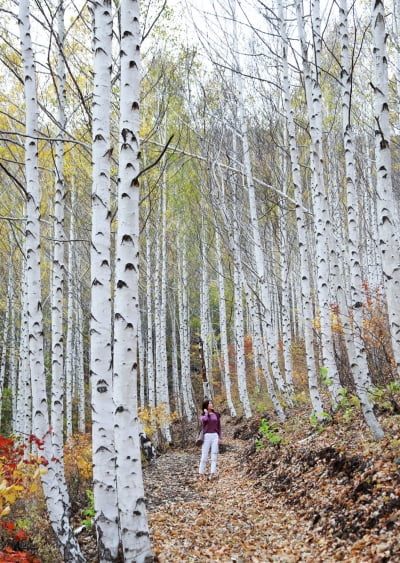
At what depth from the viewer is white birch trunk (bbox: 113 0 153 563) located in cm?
319

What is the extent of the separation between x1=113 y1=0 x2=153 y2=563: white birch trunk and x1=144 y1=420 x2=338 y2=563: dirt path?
845 mm

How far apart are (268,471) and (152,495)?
1.98m

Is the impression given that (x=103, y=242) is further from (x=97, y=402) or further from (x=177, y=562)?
(x=177, y=562)

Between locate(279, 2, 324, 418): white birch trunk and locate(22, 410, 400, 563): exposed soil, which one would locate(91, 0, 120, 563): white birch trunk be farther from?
locate(279, 2, 324, 418): white birch trunk

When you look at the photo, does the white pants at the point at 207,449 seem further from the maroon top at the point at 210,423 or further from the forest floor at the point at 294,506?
the forest floor at the point at 294,506

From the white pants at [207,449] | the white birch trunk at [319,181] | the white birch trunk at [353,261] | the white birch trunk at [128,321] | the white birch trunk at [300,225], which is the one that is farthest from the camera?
the white pants at [207,449]

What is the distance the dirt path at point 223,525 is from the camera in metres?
4.12

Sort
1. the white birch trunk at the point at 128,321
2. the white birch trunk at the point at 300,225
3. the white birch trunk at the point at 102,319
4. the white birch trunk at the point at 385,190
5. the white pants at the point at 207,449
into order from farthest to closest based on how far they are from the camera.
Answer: the white pants at the point at 207,449
the white birch trunk at the point at 300,225
the white birch trunk at the point at 385,190
the white birch trunk at the point at 102,319
the white birch trunk at the point at 128,321

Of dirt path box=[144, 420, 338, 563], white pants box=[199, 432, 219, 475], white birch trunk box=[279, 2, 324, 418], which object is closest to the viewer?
dirt path box=[144, 420, 338, 563]

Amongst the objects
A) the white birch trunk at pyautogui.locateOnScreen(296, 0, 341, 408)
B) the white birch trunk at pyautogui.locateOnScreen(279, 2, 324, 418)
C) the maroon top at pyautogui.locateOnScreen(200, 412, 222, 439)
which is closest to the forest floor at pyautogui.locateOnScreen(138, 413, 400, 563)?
the white birch trunk at pyautogui.locateOnScreen(279, 2, 324, 418)

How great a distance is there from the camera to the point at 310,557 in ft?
12.8

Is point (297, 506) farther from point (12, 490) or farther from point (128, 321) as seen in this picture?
point (128, 321)

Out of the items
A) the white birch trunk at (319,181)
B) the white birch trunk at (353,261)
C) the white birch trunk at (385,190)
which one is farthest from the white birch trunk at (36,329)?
the white birch trunk at (319,181)

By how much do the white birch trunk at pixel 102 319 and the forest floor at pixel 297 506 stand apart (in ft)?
2.54
